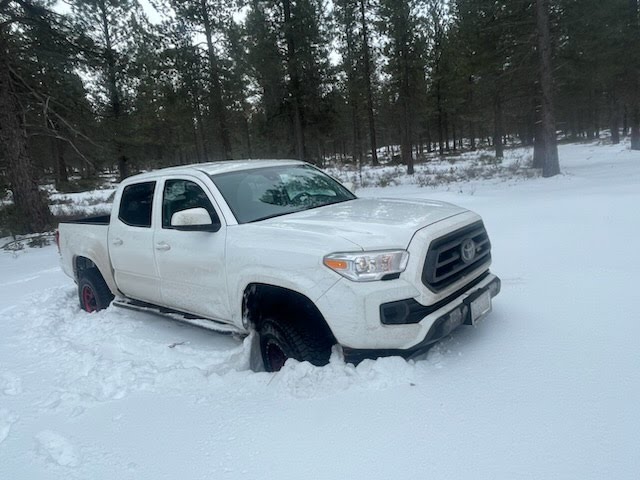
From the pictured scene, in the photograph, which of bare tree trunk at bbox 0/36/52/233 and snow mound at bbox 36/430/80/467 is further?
bare tree trunk at bbox 0/36/52/233

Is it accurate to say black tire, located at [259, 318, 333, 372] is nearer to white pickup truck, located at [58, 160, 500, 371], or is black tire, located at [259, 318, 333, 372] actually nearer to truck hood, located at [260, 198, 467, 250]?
white pickup truck, located at [58, 160, 500, 371]

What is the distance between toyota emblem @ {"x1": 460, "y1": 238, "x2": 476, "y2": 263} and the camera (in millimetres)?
3201

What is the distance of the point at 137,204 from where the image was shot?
15.0 feet

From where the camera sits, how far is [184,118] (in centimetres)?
2206

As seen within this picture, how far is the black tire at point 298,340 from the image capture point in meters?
3.05

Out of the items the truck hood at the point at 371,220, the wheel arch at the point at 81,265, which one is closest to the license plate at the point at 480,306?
the truck hood at the point at 371,220

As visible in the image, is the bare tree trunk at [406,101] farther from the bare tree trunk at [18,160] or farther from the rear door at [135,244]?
the rear door at [135,244]

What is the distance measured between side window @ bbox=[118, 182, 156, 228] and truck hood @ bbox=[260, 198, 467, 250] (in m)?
1.62

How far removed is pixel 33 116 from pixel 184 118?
34.0ft

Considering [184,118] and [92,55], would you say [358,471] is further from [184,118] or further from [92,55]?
[184,118]

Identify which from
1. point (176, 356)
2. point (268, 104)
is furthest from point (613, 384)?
point (268, 104)

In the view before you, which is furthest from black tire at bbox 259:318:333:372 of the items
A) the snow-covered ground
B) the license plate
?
the license plate

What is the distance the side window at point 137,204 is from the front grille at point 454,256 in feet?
9.39

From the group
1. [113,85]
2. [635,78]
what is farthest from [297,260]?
[635,78]
